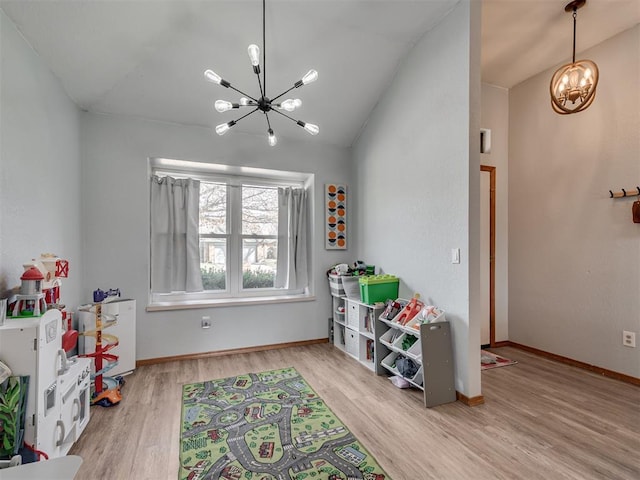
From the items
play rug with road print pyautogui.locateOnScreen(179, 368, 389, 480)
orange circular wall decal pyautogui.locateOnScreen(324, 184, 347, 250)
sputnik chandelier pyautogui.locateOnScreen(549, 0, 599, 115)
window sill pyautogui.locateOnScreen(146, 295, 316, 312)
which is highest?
sputnik chandelier pyautogui.locateOnScreen(549, 0, 599, 115)

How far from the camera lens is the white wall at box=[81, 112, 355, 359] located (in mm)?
2994

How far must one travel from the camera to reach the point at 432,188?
2.70 m

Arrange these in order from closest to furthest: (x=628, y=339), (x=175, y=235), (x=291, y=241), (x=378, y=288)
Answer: (x=628, y=339), (x=378, y=288), (x=175, y=235), (x=291, y=241)

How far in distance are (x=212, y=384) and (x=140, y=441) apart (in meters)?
0.81

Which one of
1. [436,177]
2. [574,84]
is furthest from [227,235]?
[574,84]

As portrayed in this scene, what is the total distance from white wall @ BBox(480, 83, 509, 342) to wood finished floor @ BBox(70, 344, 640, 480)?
0.85 m

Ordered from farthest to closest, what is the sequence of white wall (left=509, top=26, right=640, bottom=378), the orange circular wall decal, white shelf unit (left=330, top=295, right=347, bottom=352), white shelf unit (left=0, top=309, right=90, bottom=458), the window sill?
the orange circular wall decal
white shelf unit (left=330, top=295, right=347, bottom=352)
the window sill
white wall (left=509, top=26, right=640, bottom=378)
white shelf unit (left=0, top=309, right=90, bottom=458)

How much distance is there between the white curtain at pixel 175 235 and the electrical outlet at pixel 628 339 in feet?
14.0

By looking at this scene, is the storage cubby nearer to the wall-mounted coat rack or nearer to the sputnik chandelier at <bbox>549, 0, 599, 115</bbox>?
the wall-mounted coat rack

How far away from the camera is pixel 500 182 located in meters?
3.80

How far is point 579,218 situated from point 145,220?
Result: 451cm

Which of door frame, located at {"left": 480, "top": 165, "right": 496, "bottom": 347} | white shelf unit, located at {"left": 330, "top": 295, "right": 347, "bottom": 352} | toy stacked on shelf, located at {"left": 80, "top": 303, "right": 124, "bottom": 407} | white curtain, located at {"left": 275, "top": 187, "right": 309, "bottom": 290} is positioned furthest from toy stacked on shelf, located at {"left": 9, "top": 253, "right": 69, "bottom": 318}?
door frame, located at {"left": 480, "top": 165, "right": 496, "bottom": 347}

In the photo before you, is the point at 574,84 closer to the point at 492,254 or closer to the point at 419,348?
the point at 492,254

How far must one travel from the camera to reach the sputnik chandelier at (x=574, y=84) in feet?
8.63
